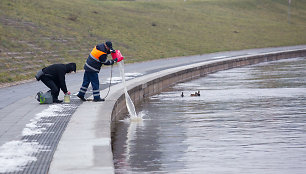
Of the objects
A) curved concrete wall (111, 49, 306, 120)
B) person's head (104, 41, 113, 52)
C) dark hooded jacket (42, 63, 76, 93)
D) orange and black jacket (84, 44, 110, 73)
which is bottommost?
curved concrete wall (111, 49, 306, 120)

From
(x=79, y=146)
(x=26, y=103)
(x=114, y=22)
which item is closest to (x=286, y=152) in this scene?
(x=79, y=146)

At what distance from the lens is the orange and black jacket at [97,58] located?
17.6 metres

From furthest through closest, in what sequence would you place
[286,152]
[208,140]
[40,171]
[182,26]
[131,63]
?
1. [182,26]
2. [131,63]
3. [208,140]
4. [286,152]
5. [40,171]

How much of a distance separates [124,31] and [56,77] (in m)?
35.1

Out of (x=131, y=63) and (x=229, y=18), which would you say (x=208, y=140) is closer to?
(x=131, y=63)

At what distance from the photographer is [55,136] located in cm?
1216

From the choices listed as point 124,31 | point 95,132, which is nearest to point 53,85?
point 95,132

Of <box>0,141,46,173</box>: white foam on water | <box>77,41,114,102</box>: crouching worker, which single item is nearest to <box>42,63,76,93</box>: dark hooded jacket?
<box>77,41,114,102</box>: crouching worker

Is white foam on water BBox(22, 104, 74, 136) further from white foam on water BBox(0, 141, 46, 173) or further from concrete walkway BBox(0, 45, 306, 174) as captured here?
white foam on water BBox(0, 141, 46, 173)

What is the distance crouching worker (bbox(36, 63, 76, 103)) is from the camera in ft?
58.6

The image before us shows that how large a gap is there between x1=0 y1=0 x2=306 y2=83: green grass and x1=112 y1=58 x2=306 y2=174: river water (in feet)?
28.6

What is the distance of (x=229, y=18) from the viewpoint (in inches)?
3233

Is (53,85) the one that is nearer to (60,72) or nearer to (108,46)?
(60,72)

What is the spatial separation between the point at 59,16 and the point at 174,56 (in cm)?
834
